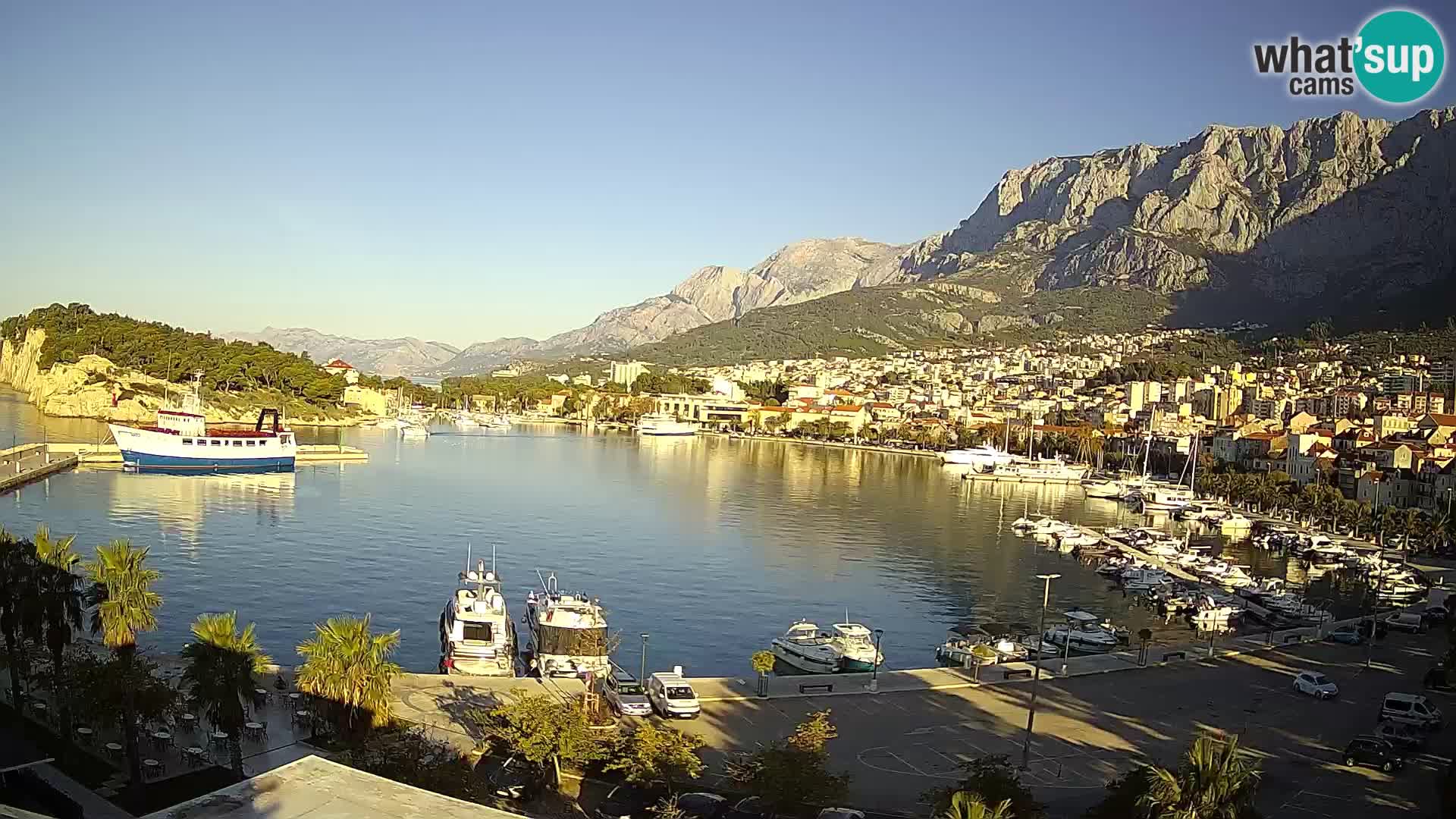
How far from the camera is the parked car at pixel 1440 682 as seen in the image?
24000mm

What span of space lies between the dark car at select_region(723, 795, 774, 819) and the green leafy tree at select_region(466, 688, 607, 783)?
81.7 inches

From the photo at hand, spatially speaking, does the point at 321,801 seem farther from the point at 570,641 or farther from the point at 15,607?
the point at 570,641

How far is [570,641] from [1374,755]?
14894 millimetres

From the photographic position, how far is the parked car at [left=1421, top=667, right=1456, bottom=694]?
78.7ft

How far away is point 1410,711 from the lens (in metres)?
20.3

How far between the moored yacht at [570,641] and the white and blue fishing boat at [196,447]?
43359 mm

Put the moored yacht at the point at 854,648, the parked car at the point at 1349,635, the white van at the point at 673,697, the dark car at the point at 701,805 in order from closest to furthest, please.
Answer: the dark car at the point at 701,805 < the white van at the point at 673,697 < the moored yacht at the point at 854,648 < the parked car at the point at 1349,635

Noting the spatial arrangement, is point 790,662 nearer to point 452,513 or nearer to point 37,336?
point 452,513

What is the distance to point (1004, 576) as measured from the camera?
42.8 meters

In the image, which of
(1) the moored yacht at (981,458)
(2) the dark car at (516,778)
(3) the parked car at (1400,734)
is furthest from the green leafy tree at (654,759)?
(1) the moored yacht at (981,458)

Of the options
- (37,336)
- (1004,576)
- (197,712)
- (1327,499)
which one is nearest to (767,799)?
(197,712)

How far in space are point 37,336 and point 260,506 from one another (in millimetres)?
71380

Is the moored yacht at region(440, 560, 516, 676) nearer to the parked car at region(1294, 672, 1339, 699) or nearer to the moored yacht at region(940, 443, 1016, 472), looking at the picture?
the parked car at region(1294, 672, 1339, 699)

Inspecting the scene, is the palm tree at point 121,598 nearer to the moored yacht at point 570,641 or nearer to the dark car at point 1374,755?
the moored yacht at point 570,641
